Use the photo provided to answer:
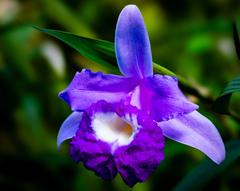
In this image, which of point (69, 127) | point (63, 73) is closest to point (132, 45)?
point (69, 127)

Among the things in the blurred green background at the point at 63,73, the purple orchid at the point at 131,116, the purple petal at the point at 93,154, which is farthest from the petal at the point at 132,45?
the blurred green background at the point at 63,73

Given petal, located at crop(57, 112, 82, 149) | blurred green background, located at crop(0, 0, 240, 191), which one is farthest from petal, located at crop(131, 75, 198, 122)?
blurred green background, located at crop(0, 0, 240, 191)

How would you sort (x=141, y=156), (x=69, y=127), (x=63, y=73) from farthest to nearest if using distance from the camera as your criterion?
(x=63, y=73) < (x=69, y=127) < (x=141, y=156)

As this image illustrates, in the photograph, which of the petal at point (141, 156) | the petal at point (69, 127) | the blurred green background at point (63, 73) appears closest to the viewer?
the petal at point (141, 156)

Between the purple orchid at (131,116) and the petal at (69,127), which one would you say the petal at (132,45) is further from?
the petal at (69,127)

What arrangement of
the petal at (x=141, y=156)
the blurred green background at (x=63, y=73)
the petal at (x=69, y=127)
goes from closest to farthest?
the petal at (x=141, y=156) < the petal at (x=69, y=127) < the blurred green background at (x=63, y=73)

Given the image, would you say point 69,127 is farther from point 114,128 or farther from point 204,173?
point 204,173
